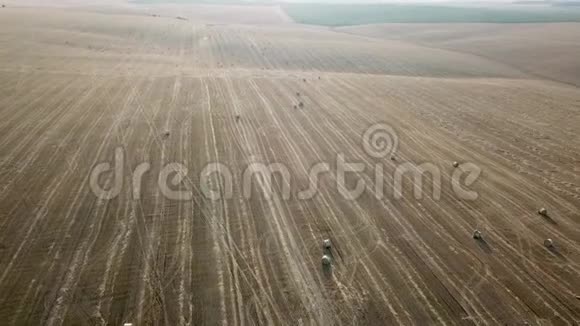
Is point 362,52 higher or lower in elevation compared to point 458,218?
higher

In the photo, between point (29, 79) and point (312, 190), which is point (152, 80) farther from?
point (312, 190)

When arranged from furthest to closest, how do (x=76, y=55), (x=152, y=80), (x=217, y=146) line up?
(x=76, y=55) → (x=152, y=80) → (x=217, y=146)

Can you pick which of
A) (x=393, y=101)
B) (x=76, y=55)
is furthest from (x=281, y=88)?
(x=76, y=55)

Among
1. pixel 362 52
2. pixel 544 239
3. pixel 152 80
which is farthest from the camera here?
pixel 362 52

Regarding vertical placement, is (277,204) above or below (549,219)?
below

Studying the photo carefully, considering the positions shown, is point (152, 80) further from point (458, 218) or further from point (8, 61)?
point (458, 218)

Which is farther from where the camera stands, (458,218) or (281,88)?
(281,88)

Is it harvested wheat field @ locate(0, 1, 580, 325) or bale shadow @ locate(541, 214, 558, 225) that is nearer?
harvested wheat field @ locate(0, 1, 580, 325)
